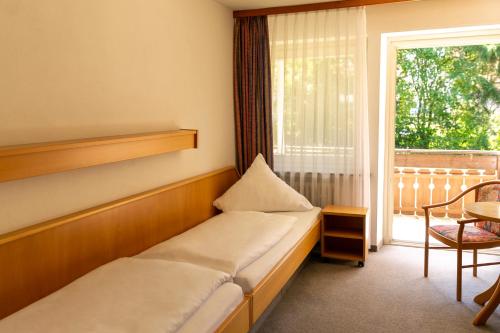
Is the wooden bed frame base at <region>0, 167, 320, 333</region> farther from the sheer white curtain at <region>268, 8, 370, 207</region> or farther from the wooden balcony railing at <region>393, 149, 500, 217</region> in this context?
the wooden balcony railing at <region>393, 149, 500, 217</region>

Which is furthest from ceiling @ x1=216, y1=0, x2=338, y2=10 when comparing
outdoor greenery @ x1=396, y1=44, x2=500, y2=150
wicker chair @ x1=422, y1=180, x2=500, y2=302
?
wicker chair @ x1=422, y1=180, x2=500, y2=302

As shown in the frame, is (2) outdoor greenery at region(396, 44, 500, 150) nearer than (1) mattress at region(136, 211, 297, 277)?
No

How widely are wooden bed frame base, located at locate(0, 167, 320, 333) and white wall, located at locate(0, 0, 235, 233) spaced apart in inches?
3.5

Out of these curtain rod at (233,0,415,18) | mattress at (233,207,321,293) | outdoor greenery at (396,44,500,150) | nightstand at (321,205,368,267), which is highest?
curtain rod at (233,0,415,18)

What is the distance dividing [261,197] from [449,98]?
2.14 m

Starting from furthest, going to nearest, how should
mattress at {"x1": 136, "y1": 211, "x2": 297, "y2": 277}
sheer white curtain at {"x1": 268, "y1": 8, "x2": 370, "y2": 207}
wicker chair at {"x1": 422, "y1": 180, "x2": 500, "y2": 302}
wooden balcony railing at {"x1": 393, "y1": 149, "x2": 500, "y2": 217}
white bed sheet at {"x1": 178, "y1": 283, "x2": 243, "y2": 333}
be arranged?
wooden balcony railing at {"x1": 393, "y1": 149, "x2": 500, "y2": 217} → sheer white curtain at {"x1": 268, "y1": 8, "x2": 370, "y2": 207} → wicker chair at {"x1": 422, "y1": 180, "x2": 500, "y2": 302} → mattress at {"x1": 136, "y1": 211, "x2": 297, "y2": 277} → white bed sheet at {"x1": 178, "y1": 283, "x2": 243, "y2": 333}

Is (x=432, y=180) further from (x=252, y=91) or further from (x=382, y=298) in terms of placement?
(x=252, y=91)

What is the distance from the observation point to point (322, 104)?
4141 millimetres

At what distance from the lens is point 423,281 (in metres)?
3.55

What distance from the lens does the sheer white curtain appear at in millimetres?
4031

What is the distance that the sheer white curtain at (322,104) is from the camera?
4.03 m

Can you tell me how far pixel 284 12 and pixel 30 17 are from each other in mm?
2563

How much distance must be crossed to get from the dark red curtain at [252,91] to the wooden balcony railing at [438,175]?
145 centimetres

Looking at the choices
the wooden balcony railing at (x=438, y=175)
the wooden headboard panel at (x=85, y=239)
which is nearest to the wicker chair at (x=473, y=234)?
the wooden balcony railing at (x=438, y=175)
